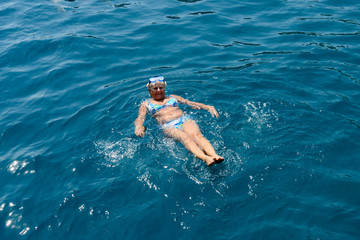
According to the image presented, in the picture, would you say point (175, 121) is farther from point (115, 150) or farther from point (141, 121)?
point (115, 150)

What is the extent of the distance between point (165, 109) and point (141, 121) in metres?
0.86

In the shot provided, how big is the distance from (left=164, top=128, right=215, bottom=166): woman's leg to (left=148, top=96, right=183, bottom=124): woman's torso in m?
0.67

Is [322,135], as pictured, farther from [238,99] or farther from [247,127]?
[238,99]

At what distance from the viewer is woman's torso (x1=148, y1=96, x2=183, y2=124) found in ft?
29.7

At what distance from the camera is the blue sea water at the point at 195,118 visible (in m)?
6.07

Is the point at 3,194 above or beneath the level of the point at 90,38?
beneath

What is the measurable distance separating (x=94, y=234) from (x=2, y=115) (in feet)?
20.0

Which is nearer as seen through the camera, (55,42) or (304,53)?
(304,53)

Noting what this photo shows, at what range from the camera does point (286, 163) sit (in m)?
6.89

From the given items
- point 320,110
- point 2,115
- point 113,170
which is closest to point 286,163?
point 320,110

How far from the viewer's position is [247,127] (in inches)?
320

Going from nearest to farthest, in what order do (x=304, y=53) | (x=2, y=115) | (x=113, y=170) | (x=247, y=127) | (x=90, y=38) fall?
1. (x=113, y=170)
2. (x=247, y=127)
3. (x=2, y=115)
4. (x=304, y=53)
5. (x=90, y=38)

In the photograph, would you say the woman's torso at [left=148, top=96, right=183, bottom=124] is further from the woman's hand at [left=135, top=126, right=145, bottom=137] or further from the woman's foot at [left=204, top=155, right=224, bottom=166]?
the woman's foot at [left=204, top=155, right=224, bottom=166]

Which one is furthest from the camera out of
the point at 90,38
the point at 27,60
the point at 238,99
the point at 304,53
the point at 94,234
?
the point at 90,38
